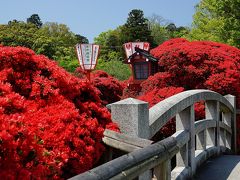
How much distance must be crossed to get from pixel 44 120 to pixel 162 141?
0.88 metres

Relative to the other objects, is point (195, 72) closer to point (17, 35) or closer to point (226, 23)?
point (226, 23)

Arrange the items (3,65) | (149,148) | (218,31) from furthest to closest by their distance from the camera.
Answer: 1. (218,31)
2. (3,65)
3. (149,148)

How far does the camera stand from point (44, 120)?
9.55ft

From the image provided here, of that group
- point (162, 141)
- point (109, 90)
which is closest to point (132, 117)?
point (162, 141)

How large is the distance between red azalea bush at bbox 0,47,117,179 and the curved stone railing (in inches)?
9.5

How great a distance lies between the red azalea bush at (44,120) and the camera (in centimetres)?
238

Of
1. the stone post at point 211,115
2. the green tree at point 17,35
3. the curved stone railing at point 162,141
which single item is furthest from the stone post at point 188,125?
the green tree at point 17,35

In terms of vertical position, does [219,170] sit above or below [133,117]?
below

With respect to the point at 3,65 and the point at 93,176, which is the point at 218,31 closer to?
the point at 3,65

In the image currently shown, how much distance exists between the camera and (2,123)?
94.3 inches

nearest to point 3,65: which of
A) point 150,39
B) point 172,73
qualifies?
point 172,73

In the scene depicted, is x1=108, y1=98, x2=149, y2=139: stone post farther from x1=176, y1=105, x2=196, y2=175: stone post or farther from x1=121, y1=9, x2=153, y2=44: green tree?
x1=121, y1=9, x2=153, y2=44: green tree

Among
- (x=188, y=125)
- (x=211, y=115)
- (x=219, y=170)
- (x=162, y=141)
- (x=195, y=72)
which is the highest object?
(x=195, y=72)

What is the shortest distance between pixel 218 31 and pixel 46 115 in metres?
19.3
